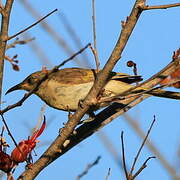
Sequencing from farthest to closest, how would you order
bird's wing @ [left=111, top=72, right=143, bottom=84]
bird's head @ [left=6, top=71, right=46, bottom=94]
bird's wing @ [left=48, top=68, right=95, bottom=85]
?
bird's head @ [left=6, top=71, right=46, bottom=94] < bird's wing @ [left=48, top=68, right=95, bottom=85] < bird's wing @ [left=111, top=72, right=143, bottom=84]

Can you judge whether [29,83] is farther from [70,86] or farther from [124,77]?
[124,77]

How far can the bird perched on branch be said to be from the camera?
562 centimetres

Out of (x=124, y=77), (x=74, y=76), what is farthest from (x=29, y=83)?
(x=124, y=77)

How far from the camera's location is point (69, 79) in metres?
5.99

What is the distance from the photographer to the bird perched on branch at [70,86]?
221 inches

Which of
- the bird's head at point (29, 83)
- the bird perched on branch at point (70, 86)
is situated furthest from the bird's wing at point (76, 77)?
the bird's head at point (29, 83)

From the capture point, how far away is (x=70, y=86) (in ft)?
19.1

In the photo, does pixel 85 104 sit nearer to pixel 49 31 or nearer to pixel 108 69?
pixel 108 69

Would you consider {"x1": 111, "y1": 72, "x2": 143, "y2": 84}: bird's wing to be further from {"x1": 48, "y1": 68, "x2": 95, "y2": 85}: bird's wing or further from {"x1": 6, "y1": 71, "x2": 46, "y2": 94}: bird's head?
{"x1": 6, "y1": 71, "x2": 46, "y2": 94}: bird's head

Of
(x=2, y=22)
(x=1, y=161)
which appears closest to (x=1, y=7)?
(x=2, y=22)

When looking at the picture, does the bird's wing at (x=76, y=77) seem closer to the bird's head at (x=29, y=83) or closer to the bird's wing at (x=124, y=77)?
the bird's wing at (x=124, y=77)

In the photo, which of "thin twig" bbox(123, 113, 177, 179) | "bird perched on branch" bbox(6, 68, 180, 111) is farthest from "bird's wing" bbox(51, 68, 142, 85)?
"thin twig" bbox(123, 113, 177, 179)

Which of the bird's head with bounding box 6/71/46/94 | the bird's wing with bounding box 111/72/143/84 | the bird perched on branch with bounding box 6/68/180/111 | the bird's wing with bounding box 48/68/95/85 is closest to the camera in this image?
the bird's wing with bounding box 111/72/143/84

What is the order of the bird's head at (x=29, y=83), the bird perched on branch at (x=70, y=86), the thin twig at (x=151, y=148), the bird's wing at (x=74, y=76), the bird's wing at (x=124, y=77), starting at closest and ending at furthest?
the thin twig at (x=151, y=148) → the bird's wing at (x=124, y=77) → the bird perched on branch at (x=70, y=86) → the bird's wing at (x=74, y=76) → the bird's head at (x=29, y=83)
